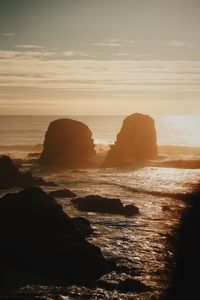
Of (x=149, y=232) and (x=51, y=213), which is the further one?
(x=149, y=232)

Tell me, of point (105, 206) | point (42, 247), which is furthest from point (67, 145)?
point (42, 247)

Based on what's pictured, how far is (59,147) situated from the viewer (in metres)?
87.8

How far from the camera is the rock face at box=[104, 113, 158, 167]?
98.6 metres

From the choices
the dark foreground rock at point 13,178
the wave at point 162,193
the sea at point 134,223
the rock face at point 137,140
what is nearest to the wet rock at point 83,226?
the sea at point 134,223

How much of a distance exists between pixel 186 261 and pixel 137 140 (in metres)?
73.5

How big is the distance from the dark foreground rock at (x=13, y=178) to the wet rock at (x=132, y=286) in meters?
33.3

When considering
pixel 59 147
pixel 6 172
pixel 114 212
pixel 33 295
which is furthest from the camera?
pixel 59 147

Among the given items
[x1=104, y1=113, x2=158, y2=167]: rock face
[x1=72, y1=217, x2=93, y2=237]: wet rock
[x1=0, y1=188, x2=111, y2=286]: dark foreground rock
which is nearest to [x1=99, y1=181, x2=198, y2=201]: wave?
[x1=72, y1=217, x2=93, y2=237]: wet rock

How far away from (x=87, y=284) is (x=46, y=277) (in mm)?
2462

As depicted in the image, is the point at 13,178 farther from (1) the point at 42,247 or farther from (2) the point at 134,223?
(1) the point at 42,247

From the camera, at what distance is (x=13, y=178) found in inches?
2386

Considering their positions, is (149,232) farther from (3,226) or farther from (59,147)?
(59,147)

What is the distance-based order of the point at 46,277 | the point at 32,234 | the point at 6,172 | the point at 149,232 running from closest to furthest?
the point at 46,277
the point at 32,234
the point at 149,232
the point at 6,172

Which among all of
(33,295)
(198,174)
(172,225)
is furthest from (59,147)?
(33,295)
